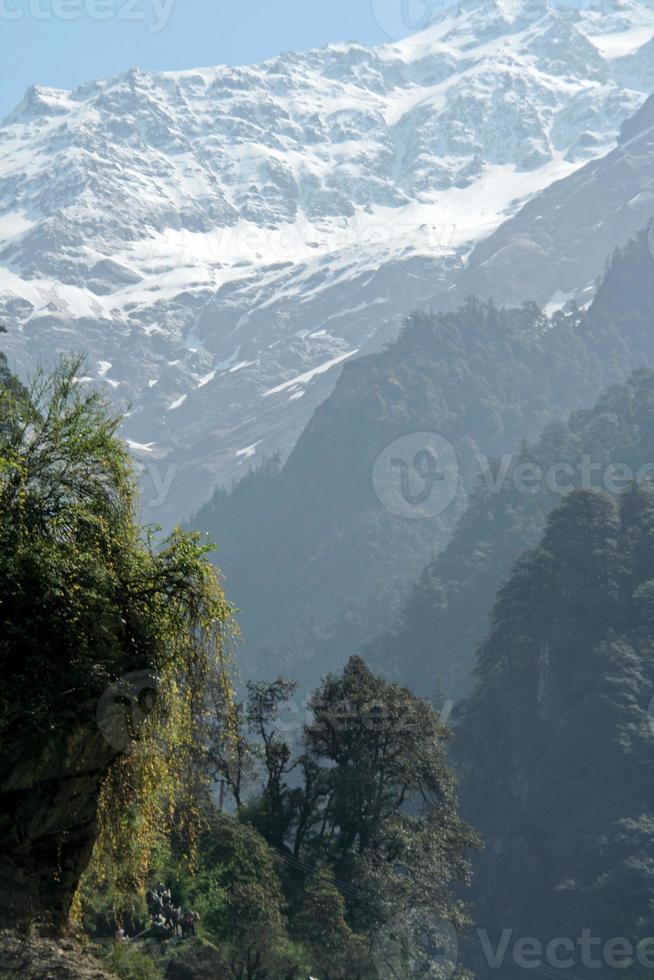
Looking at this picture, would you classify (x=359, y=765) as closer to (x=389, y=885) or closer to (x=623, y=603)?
(x=389, y=885)

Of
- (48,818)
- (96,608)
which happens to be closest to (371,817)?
(48,818)

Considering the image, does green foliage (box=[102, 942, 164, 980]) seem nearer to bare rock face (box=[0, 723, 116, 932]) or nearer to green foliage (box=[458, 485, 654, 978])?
bare rock face (box=[0, 723, 116, 932])

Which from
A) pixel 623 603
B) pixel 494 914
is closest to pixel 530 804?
pixel 494 914

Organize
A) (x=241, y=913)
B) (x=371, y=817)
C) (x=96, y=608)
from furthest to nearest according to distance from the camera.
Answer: (x=371, y=817)
(x=241, y=913)
(x=96, y=608)

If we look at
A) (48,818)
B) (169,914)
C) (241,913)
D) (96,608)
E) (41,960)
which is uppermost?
(96,608)

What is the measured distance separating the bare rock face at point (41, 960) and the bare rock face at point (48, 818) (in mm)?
190

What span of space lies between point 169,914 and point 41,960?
62.9ft

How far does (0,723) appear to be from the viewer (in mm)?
11289

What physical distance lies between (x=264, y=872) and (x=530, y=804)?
66443mm

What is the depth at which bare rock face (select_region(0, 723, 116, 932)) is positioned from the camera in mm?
11703

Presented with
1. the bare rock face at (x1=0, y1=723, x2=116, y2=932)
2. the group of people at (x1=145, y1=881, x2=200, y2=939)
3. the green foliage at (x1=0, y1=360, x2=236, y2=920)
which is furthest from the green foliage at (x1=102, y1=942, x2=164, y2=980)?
the group of people at (x1=145, y1=881, x2=200, y2=939)

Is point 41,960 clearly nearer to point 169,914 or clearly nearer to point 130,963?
point 130,963

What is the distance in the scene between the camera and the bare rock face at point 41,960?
37.1ft

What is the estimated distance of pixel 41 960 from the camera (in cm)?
1152
